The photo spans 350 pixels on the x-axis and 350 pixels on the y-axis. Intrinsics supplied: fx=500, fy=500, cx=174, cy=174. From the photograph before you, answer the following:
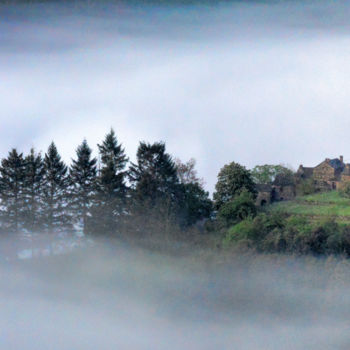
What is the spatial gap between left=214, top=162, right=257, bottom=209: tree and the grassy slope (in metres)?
0.42

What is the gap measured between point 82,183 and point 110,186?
34 cm

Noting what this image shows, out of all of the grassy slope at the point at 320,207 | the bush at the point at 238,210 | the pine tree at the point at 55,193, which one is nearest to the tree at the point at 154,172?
the bush at the point at 238,210

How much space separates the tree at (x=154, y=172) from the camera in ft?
18.1

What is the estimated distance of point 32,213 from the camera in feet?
18.0

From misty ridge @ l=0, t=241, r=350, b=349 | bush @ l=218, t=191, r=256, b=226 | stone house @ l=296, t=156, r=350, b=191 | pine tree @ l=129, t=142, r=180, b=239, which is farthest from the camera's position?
stone house @ l=296, t=156, r=350, b=191

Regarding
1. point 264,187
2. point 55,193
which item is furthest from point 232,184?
point 55,193

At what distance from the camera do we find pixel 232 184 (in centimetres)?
596

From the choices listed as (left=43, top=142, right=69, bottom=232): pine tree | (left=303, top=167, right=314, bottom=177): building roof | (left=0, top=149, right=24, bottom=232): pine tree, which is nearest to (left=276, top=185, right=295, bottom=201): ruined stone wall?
(left=303, top=167, right=314, bottom=177): building roof

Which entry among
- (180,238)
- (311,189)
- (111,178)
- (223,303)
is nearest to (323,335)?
(223,303)

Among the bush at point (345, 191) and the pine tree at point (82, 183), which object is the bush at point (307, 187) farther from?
the pine tree at point (82, 183)

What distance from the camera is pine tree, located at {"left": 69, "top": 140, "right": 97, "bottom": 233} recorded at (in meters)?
5.55

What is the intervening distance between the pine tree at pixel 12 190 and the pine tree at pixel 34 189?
0.06 metres

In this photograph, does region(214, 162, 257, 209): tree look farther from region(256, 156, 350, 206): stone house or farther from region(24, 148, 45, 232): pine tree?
region(24, 148, 45, 232): pine tree

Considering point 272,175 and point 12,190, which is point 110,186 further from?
point 272,175
